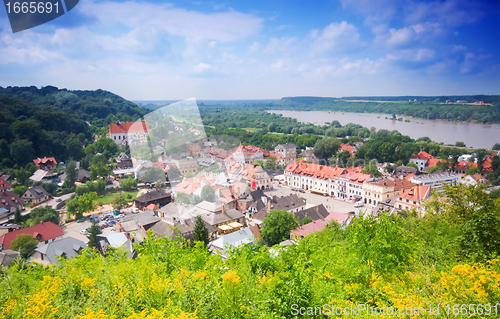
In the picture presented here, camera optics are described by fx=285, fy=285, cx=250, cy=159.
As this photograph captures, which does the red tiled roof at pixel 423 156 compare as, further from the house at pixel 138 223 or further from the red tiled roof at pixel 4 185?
the red tiled roof at pixel 4 185

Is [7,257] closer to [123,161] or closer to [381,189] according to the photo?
[123,161]

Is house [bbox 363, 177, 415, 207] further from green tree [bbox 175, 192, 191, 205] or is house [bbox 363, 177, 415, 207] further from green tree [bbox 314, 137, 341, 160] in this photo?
green tree [bbox 314, 137, 341, 160]

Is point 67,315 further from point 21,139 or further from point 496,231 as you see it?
point 21,139

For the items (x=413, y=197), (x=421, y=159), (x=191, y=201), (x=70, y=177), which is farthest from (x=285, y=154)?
(x=191, y=201)

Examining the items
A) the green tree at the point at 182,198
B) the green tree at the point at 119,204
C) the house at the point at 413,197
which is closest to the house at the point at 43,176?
the green tree at the point at 119,204

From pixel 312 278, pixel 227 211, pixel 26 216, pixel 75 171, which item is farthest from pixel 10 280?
pixel 75 171

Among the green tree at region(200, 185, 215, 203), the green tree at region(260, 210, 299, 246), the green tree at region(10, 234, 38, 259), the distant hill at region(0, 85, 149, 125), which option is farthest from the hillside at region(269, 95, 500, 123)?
the green tree at region(10, 234, 38, 259)
